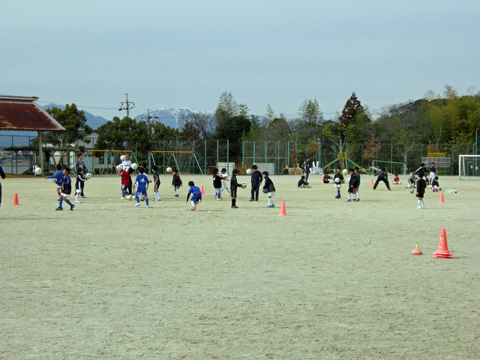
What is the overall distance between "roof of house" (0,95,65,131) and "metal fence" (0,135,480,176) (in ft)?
10.5

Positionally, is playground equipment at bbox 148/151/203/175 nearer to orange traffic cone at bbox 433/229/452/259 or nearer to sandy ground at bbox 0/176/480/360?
sandy ground at bbox 0/176/480/360

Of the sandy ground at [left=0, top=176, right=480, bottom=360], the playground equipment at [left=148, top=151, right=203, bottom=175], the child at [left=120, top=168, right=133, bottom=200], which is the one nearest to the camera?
the sandy ground at [left=0, top=176, right=480, bottom=360]

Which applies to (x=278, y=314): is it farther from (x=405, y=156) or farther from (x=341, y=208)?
(x=405, y=156)

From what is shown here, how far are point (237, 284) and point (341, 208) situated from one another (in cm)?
1330

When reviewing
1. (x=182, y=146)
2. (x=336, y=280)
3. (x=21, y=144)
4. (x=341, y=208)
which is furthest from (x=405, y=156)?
(x=336, y=280)

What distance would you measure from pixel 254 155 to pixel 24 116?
24837 millimetres

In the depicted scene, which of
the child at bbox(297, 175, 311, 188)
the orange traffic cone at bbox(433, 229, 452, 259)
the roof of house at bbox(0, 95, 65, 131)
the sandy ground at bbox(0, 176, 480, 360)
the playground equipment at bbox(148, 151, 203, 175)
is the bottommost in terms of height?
the sandy ground at bbox(0, 176, 480, 360)

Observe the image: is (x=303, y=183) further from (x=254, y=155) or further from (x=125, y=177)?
(x=254, y=155)

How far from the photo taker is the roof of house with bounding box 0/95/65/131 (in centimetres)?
5162

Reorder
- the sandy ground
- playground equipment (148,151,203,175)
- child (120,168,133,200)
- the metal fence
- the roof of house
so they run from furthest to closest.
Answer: playground equipment (148,151,203,175)
the metal fence
the roof of house
child (120,168,133,200)
the sandy ground

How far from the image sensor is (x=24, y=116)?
54312 mm

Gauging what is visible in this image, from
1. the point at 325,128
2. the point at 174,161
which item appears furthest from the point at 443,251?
the point at 325,128

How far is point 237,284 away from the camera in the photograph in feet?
27.1

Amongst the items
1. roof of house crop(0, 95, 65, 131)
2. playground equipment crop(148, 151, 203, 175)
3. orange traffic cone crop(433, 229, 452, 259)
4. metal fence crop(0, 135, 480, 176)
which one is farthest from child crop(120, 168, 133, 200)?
playground equipment crop(148, 151, 203, 175)
